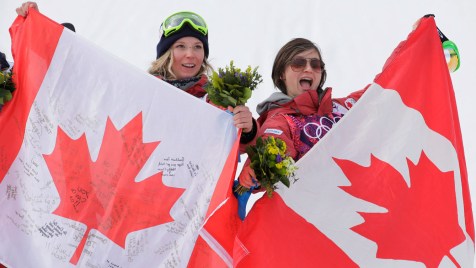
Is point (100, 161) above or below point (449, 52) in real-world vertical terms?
below

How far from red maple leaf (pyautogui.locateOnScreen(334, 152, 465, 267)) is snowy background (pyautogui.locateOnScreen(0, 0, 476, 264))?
2102 mm

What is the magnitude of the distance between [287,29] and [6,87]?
161 inches

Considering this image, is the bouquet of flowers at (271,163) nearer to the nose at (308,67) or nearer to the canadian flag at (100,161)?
the canadian flag at (100,161)

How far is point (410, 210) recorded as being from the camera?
2498 millimetres

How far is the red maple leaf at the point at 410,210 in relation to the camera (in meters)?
2.47

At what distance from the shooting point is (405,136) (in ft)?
8.50

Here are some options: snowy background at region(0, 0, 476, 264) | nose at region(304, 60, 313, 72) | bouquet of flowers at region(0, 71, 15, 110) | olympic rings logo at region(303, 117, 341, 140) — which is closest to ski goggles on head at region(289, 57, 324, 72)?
nose at region(304, 60, 313, 72)

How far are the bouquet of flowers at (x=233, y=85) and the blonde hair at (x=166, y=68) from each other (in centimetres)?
63

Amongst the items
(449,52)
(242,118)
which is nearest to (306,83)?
(242,118)

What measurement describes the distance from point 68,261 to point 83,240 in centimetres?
11

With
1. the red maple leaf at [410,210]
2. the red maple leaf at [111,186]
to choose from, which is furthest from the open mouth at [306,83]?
the red maple leaf at [111,186]

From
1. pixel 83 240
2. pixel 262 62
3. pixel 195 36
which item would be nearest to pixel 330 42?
pixel 262 62

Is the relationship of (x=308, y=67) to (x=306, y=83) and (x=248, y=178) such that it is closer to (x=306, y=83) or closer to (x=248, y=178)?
(x=306, y=83)

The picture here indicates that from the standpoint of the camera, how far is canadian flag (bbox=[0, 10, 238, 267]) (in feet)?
8.44
